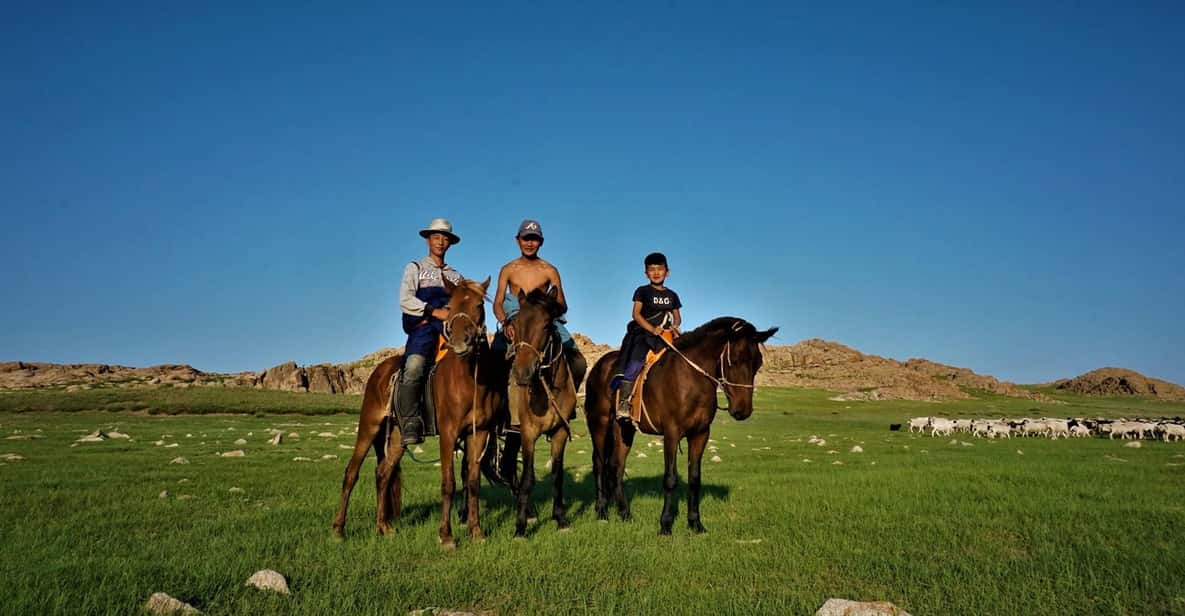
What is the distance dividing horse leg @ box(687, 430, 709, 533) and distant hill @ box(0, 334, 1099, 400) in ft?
171

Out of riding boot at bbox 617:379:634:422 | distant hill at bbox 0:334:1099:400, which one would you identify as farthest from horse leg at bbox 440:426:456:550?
distant hill at bbox 0:334:1099:400

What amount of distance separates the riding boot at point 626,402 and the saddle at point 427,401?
3355 mm

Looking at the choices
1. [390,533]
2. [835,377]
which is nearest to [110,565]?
[390,533]

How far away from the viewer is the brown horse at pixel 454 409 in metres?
9.13

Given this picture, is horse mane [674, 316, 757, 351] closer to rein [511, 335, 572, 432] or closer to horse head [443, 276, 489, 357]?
rein [511, 335, 572, 432]

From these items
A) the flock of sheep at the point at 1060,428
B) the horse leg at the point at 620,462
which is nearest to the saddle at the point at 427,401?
the horse leg at the point at 620,462

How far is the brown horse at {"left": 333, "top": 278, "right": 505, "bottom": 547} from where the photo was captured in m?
9.13

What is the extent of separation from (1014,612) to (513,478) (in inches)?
304

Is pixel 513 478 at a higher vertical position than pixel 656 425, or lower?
lower

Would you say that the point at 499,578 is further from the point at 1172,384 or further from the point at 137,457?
the point at 1172,384

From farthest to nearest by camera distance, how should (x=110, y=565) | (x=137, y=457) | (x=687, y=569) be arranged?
(x=137, y=457)
(x=687, y=569)
(x=110, y=565)

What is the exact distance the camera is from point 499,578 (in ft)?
23.9

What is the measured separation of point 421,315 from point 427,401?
129cm

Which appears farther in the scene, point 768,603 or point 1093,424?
point 1093,424
